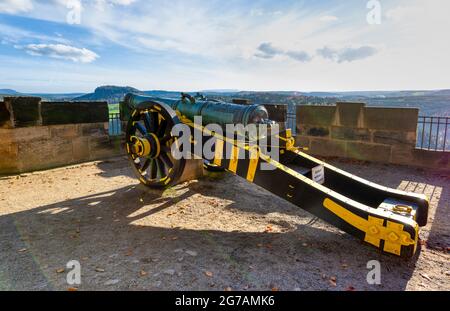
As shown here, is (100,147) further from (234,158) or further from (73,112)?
(234,158)

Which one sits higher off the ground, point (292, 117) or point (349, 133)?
point (292, 117)

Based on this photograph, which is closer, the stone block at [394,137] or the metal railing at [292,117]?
the stone block at [394,137]

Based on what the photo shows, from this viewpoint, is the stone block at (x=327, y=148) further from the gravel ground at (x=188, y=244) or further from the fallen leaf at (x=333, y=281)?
the fallen leaf at (x=333, y=281)

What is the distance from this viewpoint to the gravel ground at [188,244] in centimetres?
286

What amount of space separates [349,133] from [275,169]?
515 cm

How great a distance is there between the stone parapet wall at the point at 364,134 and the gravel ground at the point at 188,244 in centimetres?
186

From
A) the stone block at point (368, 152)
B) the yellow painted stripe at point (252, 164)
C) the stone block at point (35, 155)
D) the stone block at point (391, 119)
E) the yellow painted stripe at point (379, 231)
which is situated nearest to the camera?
the yellow painted stripe at point (379, 231)

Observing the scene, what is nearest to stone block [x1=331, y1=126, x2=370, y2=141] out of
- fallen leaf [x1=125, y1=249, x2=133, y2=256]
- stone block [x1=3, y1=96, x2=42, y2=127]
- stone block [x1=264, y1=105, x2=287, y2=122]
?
stone block [x1=264, y1=105, x2=287, y2=122]

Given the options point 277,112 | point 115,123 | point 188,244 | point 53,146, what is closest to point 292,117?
point 277,112

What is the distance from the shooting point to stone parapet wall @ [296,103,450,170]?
734 centimetres

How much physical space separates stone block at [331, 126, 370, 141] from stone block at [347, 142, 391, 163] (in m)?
0.15

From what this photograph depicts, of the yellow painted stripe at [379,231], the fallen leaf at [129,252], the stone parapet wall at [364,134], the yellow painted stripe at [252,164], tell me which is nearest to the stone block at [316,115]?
the stone parapet wall at [364,134]

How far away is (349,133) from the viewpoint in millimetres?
8227

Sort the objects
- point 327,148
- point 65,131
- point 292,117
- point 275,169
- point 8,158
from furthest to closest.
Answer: point 292,117 < point 327,148 < point 65,131 < point 8,158 < point 275,169
